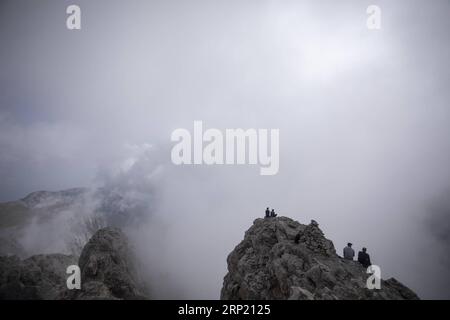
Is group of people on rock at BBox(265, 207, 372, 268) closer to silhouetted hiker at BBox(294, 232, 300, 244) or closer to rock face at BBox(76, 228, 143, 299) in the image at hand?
silhouetted hiker at BBox(294, 232, 300, 244)

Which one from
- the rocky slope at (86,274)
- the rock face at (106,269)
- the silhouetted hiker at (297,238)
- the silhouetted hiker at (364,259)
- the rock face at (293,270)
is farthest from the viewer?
the rock face at (106,269)

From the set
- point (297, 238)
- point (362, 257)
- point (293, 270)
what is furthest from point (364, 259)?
point (293, 270)

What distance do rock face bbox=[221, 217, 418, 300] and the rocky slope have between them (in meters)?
16.1

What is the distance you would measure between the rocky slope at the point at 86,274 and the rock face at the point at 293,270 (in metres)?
16.1

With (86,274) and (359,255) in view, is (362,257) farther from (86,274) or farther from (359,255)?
(86,274)

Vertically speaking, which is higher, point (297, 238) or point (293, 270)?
point (297, 238)

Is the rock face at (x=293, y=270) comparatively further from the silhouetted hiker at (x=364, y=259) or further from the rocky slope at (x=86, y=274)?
the rocky slope at (x=86, y=274)

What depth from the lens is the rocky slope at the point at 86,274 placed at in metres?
33.0

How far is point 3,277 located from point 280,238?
48.0 metres

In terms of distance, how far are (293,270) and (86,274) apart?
29540mm

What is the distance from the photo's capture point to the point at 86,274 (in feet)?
119

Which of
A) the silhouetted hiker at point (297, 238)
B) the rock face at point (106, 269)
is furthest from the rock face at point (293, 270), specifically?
the rock face at point (106, 269)
